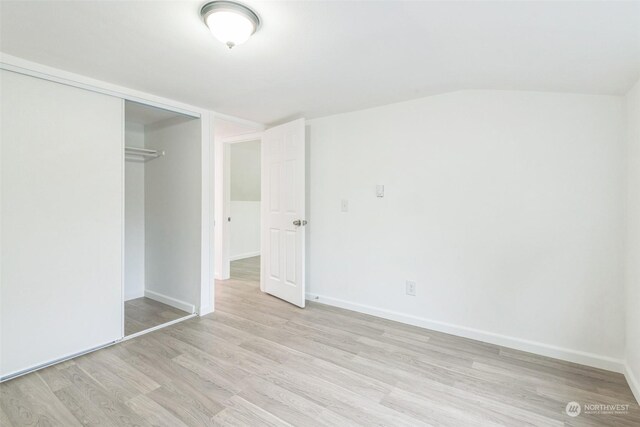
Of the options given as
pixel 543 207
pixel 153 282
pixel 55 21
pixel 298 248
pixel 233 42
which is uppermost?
pixel 55 21

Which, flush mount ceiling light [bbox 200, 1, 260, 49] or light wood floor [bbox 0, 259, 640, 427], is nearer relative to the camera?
flush mount ceiling light [bbox 200, 1, 260, 49]

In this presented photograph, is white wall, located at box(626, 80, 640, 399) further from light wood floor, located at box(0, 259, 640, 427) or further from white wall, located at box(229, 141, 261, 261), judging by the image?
white wall, located at box(229, 141, 261, 261)

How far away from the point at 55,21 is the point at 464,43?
216cm

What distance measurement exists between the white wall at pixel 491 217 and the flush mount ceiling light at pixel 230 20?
1.77 m

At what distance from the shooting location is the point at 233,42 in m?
1.55

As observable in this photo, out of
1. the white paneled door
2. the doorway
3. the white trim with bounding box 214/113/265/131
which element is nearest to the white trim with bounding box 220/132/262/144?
the doorway

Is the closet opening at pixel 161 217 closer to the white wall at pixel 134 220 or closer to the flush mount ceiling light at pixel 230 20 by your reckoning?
the white wall at pixel 134 220

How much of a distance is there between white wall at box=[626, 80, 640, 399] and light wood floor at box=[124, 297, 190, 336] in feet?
11.7

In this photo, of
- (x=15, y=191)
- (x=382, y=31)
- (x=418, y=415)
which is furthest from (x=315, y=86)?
(x=418, y=415)

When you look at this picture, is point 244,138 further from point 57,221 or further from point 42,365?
point 42,365

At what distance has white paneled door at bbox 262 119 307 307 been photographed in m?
3.26

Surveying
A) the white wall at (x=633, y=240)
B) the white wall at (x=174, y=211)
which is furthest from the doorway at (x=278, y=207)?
the white wall at (x=633, y=240)

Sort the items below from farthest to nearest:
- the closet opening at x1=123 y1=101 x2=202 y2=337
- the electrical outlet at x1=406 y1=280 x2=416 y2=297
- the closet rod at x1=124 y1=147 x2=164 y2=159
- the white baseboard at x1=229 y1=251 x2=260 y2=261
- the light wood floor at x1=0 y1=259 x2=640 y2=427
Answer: the white baseboard at x1=229 y1=251 x2=260 y2=261, the closet rod at x1=124 y1=147 x2=164 y2=159, the closet opening at x1=123 y1=101 x2=202 y2=337, the electrical outlet at x1=406 y1=280 x2=416 y2=297, the light wood floor at x1=0 y1=259 x2=640 y2=427

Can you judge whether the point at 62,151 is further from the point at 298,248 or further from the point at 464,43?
the point at 464,43
